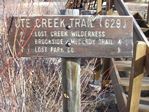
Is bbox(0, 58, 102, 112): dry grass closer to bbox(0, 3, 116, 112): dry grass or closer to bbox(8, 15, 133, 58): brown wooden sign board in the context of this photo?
bbox(0, 3, 116, 112): dry grass

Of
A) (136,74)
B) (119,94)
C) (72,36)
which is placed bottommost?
(119,94)

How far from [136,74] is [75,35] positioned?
3.45 feet

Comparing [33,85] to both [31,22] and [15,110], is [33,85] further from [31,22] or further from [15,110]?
[31,22]

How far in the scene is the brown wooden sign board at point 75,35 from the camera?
9.60ft

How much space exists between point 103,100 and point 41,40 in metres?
3.66

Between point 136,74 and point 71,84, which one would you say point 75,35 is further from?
point 136,74

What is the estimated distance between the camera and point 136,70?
3.71m

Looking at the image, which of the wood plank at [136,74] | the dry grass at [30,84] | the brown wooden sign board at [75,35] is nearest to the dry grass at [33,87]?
the dry grass at [30,84]

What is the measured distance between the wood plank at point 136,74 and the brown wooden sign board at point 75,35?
0.64 meters

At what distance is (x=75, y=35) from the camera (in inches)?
115

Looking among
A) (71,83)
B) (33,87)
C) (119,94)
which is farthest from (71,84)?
(119,94)

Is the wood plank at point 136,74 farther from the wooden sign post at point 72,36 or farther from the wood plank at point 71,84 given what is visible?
the wood plank at point 71,84

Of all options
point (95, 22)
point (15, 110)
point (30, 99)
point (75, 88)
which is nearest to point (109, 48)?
point (95, 22)

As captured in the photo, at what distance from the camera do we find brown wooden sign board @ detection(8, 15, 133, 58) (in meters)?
2.93
